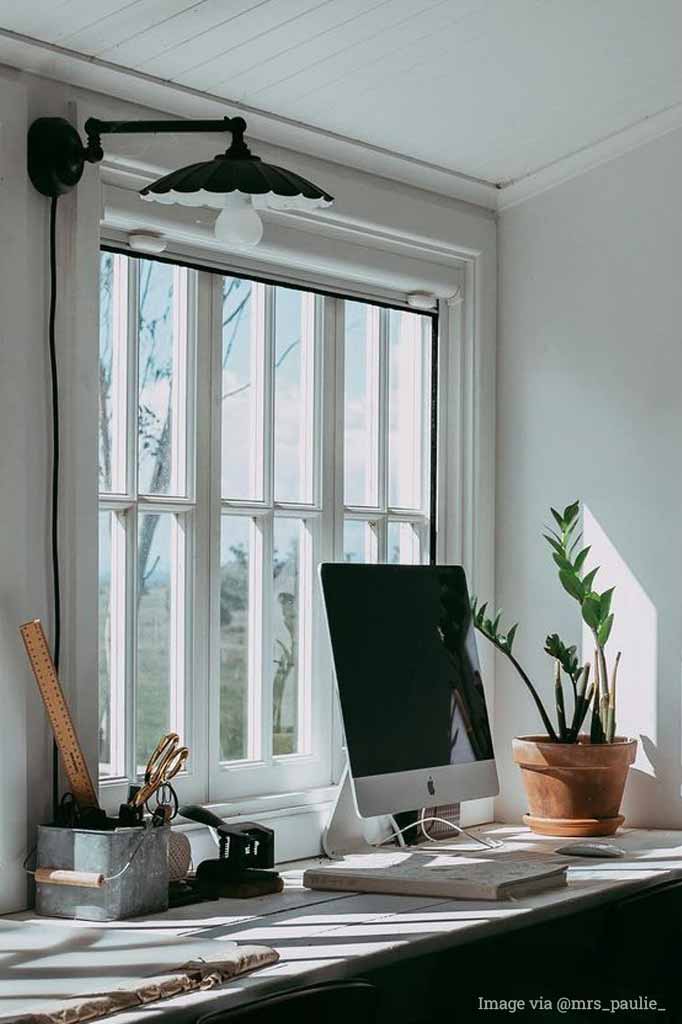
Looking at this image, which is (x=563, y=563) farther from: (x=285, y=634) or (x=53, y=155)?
(x=53, y=155)

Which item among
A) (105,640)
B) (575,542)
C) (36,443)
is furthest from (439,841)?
(36,443)

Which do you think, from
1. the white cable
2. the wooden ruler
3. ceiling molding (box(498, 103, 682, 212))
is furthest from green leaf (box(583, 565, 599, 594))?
the wooden ruler

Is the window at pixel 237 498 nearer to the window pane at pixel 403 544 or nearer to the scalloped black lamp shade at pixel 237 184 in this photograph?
the window pane at pixel 403 544

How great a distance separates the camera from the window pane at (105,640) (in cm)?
291

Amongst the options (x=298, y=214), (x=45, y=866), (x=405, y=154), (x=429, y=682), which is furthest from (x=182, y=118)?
(x=45, y=866)

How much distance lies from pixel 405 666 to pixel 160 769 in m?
0.69

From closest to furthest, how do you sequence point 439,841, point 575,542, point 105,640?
point 105,640 < point 439,841 < point 575,542

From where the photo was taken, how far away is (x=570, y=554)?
3625 mm

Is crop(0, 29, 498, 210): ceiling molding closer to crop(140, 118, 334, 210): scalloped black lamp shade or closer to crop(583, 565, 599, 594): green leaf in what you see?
crop(140, 118, 334, 210): scalloped black lamp shade

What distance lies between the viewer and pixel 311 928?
2.35 meters

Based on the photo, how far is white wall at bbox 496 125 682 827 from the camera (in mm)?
3496

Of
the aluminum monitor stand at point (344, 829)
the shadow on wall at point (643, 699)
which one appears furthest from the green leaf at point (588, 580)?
the aluminum monitor stand at point (344, 829)

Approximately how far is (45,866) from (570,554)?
1.64m

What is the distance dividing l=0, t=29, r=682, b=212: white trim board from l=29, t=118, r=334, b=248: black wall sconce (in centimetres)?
11
